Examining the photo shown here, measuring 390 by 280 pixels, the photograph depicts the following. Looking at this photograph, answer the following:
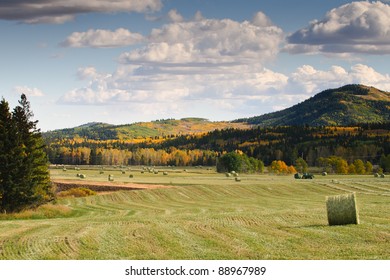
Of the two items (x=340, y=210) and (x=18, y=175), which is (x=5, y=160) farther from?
(x=340, y=210)

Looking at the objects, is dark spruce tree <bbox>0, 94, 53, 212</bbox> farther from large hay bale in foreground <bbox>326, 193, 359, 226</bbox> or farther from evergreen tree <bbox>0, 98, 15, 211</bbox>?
large hay bale in foreground <bbox>326, 193, 359, 226</bbox>

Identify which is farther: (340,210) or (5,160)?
(5,160)

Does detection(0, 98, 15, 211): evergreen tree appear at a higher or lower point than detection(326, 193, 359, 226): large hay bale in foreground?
higher

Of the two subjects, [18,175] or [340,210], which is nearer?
[340,210]

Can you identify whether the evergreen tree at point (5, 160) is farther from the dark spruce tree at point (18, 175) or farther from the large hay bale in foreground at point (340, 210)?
the large hay bale in foreground at point (340, 210)

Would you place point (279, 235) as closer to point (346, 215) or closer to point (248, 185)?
point (346, 215)

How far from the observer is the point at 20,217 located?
46.9 metres

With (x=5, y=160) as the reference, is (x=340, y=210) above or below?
below

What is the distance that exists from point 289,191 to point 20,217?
43630 mm

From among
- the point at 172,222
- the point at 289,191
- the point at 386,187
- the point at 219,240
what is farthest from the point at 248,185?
the point at 219,240

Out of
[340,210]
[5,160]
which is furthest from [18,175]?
[340,210]

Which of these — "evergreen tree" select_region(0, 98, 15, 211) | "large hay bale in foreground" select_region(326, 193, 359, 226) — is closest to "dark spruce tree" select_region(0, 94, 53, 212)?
"evergreen tree" select_region(0, 98, 15, 211)

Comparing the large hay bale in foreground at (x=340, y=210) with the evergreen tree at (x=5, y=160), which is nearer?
the large hay bale in foreground at (x=340, y=210)

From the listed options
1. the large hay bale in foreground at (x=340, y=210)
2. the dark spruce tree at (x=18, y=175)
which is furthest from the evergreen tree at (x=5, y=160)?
the large hay bale in foreground at (x=340, y=210)
